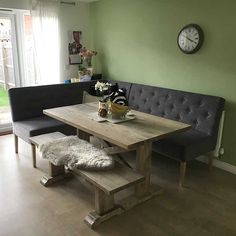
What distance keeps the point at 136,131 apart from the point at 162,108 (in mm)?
1236

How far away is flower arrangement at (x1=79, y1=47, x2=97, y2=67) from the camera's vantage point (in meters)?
4.70

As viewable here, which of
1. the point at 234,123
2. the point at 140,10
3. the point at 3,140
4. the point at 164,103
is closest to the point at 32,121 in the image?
the point at 3,140

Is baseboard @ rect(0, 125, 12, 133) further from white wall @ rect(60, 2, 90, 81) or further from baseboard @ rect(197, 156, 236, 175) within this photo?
baseboard @ rect(197, 156, 236, 175)

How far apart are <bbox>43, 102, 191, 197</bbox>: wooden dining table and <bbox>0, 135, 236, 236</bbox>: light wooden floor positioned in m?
0.35

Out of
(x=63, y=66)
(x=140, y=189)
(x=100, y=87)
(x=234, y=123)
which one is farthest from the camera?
(x=63, y=66)

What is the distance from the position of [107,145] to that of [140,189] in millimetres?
947

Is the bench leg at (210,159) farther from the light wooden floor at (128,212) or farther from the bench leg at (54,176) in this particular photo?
the bench leg at (54,176)

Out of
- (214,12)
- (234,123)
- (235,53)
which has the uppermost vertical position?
(214,12)

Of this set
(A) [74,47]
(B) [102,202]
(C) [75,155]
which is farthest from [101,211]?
(A) [74,47]

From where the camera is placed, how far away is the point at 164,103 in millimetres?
3592

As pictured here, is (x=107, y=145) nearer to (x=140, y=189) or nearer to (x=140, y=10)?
(x=140, y=189)

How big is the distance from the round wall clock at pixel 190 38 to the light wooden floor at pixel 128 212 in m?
1.53

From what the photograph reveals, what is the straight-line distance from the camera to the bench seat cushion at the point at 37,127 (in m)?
3.34

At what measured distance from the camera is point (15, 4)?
13.6ft
